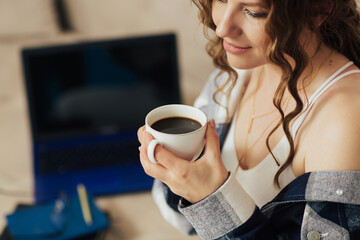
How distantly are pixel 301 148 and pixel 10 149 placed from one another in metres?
0.96

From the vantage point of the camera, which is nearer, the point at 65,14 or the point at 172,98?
the point at 172,98

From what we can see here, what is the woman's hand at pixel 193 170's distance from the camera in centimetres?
63

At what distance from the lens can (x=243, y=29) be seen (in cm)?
65

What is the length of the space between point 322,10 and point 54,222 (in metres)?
0.78

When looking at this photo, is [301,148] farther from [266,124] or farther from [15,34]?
[15,34]

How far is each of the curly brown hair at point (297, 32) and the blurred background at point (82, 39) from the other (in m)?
0.34

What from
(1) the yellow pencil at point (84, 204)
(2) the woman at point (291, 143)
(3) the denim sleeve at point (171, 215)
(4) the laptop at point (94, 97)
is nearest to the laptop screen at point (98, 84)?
(4) the laptop at point (94, 97)

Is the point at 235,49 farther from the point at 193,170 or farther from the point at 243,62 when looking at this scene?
the point at 193,170

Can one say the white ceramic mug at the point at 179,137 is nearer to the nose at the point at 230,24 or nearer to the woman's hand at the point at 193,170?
the woman's hand at the point at 193,170

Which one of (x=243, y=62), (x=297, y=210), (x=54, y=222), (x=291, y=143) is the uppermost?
(x=243, y=62)

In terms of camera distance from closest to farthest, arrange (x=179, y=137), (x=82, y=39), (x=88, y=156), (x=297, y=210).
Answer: (x=179, y=137) < (x=297, y=210) < (x=88, y=156) < (x=82, y=39)

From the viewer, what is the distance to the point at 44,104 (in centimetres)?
129

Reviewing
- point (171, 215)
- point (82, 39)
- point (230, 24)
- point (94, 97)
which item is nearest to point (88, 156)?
point (94, 97)

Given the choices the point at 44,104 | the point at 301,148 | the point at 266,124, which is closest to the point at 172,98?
the point at 44,104
